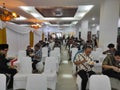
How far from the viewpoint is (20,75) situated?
4449 millimetres

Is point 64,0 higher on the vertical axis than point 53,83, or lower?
higher

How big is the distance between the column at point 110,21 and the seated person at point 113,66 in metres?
2.82

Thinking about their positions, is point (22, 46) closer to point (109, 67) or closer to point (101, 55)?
point (101, 55)

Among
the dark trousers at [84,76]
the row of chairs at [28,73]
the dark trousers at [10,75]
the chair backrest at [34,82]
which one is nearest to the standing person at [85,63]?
the dark trousers at [84,76]

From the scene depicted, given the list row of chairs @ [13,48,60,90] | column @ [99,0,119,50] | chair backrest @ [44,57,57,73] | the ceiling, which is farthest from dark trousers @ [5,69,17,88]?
column @ [99,0,119,50]

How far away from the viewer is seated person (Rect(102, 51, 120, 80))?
4047 mm

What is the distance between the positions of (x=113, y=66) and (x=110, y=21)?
3174 millimetres

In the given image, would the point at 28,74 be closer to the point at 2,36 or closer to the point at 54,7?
the point at 2,36

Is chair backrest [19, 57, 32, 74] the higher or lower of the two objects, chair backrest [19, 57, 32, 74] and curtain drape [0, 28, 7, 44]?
the lower

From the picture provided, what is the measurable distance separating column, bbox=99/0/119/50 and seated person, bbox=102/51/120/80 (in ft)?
9.26

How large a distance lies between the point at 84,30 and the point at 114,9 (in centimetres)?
880

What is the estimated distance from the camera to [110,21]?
22.6ft

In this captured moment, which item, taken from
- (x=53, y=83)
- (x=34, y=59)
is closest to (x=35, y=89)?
(x=53, y=83)

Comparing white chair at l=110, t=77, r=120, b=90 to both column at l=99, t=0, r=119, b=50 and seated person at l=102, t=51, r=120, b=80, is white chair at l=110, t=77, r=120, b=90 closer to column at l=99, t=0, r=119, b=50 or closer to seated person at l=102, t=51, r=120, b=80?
seated person at l=102, t=51, r=120, b=80
